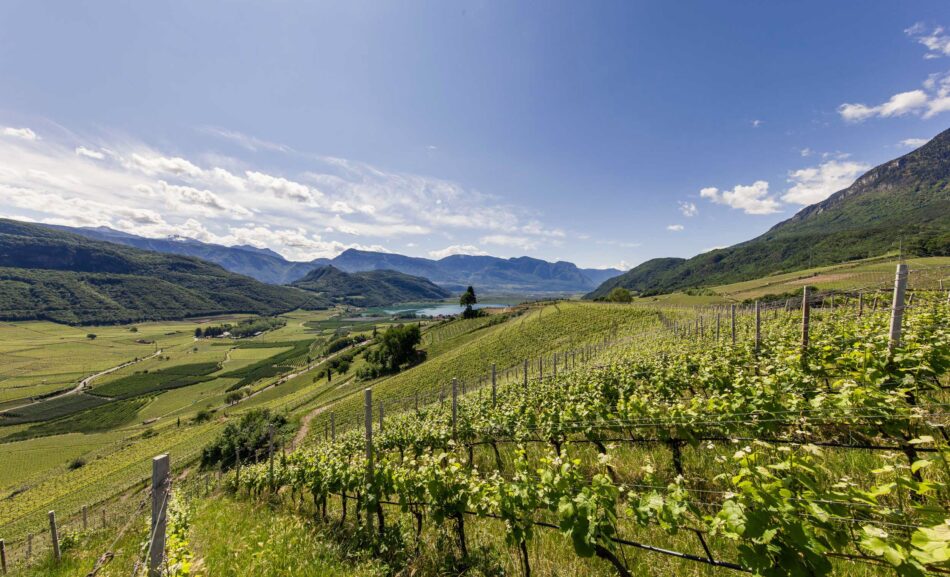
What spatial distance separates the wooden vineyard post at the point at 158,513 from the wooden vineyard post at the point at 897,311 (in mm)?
10594

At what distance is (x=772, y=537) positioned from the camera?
2.80 m

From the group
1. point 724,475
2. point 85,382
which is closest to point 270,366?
point 85,382

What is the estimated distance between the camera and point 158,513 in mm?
4129

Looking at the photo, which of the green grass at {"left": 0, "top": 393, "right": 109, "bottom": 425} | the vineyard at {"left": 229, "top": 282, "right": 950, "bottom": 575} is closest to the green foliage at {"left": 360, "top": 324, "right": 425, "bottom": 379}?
the vineyard at {"left": 229, "top": 282, "right": 950, "bottom": 575}

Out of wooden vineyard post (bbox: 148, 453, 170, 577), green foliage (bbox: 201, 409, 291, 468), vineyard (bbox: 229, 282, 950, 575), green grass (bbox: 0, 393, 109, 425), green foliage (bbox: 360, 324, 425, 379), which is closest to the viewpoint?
vineyard (bbox: 229, 282, 950, 575)

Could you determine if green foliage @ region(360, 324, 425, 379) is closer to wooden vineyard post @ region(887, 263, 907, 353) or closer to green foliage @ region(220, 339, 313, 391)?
green foliage @ region(220, 339, 313, 391)

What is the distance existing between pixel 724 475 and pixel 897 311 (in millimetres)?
5611

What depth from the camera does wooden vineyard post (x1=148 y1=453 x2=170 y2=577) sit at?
4.02 metres

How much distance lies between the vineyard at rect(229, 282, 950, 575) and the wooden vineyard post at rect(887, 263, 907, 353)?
87 mm

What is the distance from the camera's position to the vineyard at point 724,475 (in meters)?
2.87

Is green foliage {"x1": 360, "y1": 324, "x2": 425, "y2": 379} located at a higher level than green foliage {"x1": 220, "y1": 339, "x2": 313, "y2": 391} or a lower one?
higher

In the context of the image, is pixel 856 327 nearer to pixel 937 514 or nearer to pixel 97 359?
pixel 937 514

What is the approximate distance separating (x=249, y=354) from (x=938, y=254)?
815ft

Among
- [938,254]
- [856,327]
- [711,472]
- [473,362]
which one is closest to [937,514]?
[711,472]
